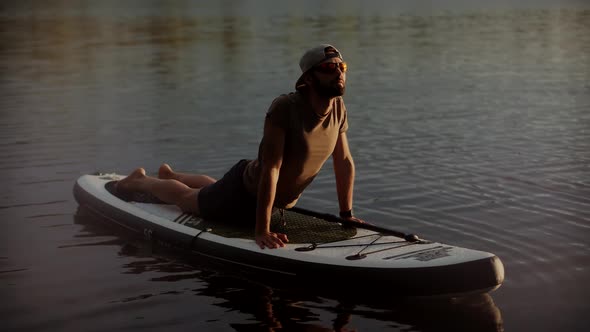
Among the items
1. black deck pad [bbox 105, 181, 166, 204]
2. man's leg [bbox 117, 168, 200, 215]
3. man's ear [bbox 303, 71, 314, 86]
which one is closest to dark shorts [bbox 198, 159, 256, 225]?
man's leg [bbox 117, 168, 200, 215]

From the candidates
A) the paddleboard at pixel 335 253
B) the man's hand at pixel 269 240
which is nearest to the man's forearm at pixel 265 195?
the man's hand at pixel 269 240

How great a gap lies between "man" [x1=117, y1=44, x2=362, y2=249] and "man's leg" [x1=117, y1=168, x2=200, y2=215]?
0.32m

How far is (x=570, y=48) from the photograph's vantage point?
30906mm

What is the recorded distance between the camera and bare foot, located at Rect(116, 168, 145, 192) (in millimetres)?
9727

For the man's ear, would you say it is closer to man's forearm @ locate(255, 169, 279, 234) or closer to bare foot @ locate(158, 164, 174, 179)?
man's forearm @ locate(255, 169, 279, 234)

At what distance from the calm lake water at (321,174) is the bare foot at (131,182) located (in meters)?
0.53

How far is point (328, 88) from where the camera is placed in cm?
729

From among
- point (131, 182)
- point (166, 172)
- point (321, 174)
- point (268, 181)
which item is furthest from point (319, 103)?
point (321, 174)

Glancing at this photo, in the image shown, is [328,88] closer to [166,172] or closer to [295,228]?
[295,228]

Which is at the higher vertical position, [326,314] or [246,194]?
[246,194]

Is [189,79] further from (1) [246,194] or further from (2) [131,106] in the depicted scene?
(1) [246,194]

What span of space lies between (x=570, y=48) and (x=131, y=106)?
17.9 metres

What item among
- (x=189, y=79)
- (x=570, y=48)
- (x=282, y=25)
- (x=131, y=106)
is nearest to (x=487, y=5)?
(x=282, y=25)

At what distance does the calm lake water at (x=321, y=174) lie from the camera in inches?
288
